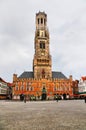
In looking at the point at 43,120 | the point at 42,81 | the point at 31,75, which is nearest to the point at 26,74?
the point at 31,75

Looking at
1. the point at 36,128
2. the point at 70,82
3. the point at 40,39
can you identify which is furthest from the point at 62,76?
the point at 36,128

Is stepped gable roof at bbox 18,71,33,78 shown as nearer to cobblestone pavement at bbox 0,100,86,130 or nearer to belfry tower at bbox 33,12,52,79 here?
belfry tower at bbox 33,12,52,79

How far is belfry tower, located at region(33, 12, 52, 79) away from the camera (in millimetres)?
90312

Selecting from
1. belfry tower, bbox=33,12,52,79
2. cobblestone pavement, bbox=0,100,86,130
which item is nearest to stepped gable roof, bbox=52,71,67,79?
belfry tower, bbox=33,12,52,79

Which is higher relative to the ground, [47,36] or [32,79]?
[47,36]

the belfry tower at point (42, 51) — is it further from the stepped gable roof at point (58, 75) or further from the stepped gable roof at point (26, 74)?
the stepped gable roof at point (58, 75)

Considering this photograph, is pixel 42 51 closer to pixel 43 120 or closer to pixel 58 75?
pixel 58 75

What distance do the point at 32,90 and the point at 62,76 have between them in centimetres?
1755

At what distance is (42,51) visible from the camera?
94250 millimetres

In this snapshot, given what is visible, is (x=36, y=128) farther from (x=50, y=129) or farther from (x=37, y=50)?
(x=37, y=50)

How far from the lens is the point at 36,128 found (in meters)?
9.89

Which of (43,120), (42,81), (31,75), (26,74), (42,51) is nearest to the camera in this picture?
(43,120)

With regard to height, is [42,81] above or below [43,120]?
above

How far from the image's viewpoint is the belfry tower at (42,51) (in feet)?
296
